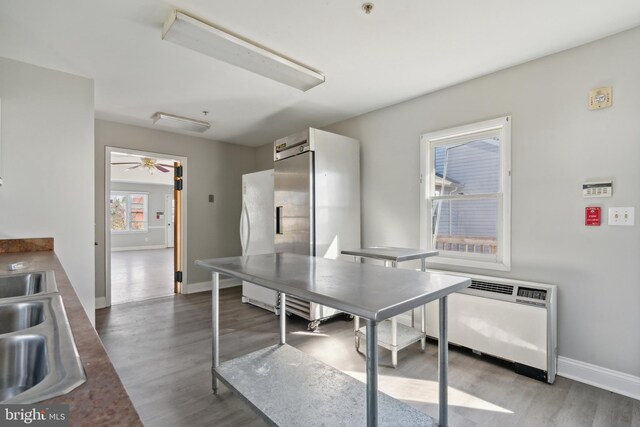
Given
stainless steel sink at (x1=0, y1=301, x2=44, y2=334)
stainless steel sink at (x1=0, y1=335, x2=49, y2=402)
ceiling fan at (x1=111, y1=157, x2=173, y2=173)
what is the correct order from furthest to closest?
ceiling fan at (x1=111, y1=157, x2=173, y2=173), stainless steel sink at (x1=0, y1=301, x2=44, y2=334), stainless steel sink at (x1=0, y1=335, x2=49, y2=402)

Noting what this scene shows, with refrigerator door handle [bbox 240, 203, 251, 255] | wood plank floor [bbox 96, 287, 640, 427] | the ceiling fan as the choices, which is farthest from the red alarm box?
the ceiling fan

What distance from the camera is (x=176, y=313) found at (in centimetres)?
379

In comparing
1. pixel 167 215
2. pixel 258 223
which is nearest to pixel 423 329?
pixel 258 223

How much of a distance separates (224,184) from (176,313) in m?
2.32

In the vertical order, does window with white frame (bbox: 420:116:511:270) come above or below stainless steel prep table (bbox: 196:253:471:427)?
above

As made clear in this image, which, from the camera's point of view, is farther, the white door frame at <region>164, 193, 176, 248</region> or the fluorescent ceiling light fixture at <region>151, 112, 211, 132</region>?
the white door frame at <region>164, 193, 176, 248</region>

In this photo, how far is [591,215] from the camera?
2.19 meters

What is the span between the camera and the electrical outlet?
2.05 meters

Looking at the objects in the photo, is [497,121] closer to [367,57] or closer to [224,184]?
[367,57]

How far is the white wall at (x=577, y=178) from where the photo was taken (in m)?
2.07

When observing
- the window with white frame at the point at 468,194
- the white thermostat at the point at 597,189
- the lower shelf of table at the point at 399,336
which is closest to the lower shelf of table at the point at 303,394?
the lower shelf of table at the point at 399,336

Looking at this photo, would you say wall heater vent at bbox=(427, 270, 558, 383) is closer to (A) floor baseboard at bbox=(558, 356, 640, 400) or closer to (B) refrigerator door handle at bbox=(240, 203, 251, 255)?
(A) floor baseboard at bbox=(558, 356, 640, 400)

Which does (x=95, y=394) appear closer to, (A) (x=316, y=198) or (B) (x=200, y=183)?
(A) (x=316, y=198)

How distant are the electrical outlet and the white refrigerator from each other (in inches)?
128
